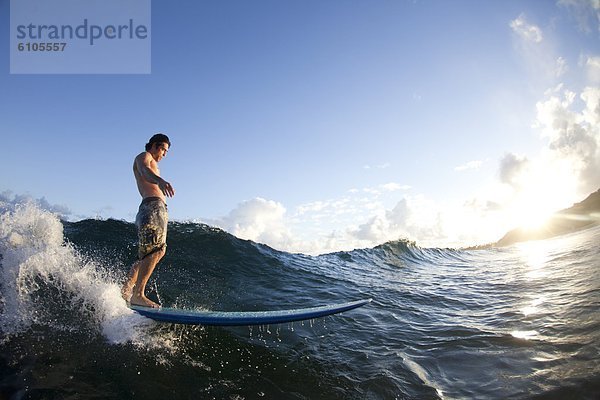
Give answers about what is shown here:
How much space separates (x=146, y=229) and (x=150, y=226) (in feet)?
0.25

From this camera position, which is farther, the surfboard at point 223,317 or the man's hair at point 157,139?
the man's hair at point 157,139

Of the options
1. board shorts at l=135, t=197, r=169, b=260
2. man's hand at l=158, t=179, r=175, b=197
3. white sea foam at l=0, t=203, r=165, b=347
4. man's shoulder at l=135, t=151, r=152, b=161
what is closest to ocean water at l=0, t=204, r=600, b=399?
white sea foam at l=0, t=203, r=165, b=347

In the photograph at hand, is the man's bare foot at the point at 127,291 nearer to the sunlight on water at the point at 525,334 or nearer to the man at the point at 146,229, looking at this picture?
the man at the point at 146,229

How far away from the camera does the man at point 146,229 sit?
4.86 meters

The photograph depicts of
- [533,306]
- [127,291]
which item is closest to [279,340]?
[127,291]

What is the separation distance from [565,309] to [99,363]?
6.88 meters

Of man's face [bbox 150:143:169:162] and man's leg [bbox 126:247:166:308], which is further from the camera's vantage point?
man's face [bbox 150:143:169:162]

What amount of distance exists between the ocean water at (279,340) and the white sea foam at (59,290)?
0.02 m

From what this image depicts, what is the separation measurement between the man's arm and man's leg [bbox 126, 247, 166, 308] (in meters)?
1.23

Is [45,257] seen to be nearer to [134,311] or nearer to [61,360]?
[134,311]

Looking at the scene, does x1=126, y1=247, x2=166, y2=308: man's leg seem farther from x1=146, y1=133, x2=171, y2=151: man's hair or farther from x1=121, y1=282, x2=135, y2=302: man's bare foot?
x1=146, y1=133, x2=171, y2=151: man's hair

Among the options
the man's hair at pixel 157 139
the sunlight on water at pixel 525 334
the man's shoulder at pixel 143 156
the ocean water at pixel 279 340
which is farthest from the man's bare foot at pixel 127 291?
the sunlight on water at pixel 525 334

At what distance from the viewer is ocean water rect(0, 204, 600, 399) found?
3281 millimetres

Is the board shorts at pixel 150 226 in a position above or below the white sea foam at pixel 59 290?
above
